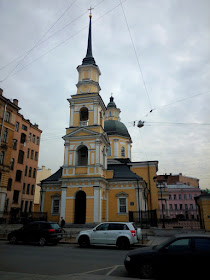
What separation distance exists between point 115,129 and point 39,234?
94.9ft

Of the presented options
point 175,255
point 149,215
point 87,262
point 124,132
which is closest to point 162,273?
point 175,255

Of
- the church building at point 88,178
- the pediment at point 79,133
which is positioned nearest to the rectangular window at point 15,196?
the church building at point 88,178

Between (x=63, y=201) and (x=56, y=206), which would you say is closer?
(x=63, y=201)

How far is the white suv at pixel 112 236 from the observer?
12.8 m

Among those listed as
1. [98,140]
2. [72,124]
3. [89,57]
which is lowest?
[98,140]

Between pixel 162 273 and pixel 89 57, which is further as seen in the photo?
pixel 89 57

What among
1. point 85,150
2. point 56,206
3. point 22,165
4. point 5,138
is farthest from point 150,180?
point 5,138

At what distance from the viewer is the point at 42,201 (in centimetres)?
2847

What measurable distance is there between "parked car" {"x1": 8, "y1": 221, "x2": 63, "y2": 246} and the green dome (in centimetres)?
2741

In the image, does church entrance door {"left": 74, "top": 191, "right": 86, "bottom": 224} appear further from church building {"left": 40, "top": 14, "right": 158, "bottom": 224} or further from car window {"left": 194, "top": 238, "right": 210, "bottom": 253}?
car window {"left": 194, "top": 238, "right": 210, "bottom": 253}

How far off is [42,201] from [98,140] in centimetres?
1091

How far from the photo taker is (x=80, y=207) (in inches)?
1064

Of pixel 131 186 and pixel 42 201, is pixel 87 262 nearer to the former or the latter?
pixel 131 186

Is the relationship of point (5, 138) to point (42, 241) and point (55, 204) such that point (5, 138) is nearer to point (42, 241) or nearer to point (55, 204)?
point (55, 204)
